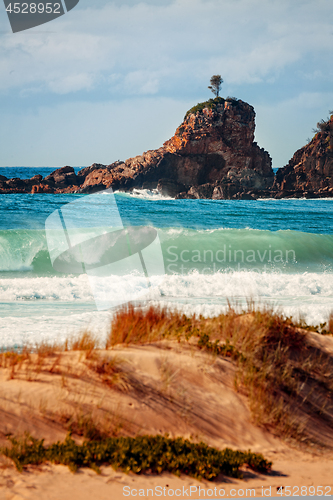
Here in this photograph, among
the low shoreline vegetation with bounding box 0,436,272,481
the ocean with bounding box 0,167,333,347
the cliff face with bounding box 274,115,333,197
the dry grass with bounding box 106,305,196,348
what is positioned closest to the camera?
the low shoreline vegetation with bounding box 0,436,272,481

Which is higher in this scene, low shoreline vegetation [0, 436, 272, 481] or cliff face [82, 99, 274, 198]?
cliff face [82, 99, 274, 198]

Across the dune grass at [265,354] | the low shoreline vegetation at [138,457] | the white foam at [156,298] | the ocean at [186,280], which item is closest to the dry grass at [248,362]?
the dune grass at [265,354]

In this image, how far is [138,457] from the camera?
116 inches

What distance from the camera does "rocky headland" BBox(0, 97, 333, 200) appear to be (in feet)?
192

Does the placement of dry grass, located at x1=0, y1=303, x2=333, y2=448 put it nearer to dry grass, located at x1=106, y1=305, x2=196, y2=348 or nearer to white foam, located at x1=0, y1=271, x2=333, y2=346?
dry grass, located at x1=106, y1=305, x2=196, y2=348

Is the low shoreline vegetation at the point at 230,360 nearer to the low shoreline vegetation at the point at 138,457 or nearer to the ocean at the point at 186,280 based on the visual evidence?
the low shoreline vegetation at the point at 138,457

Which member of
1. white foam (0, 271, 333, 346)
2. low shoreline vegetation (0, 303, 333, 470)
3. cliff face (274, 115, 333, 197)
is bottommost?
white foam (0, 271, 333, 346)

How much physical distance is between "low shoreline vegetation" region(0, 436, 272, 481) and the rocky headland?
5397cm

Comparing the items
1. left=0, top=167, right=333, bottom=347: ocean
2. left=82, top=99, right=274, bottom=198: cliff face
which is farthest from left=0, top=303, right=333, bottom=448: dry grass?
left=82, top=99, right=274, bottom=198: cliff face

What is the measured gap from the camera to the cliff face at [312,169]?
60.9 metres

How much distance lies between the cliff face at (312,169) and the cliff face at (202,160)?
4.91 m

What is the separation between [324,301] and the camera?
9.73m

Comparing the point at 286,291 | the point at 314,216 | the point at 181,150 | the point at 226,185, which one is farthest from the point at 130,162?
the point at 286,291

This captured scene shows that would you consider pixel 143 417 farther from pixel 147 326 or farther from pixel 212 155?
pixel 212 155
